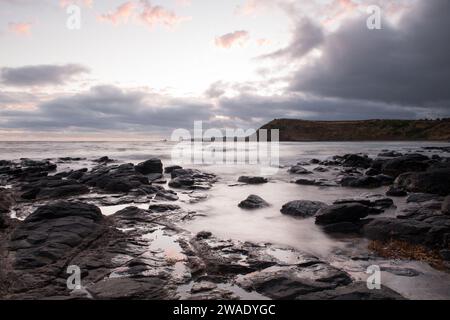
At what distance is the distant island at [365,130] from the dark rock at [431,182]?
109 metres

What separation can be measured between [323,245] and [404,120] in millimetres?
150797

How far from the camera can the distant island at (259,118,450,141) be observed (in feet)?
418

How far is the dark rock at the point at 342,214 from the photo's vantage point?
1323 centimetres

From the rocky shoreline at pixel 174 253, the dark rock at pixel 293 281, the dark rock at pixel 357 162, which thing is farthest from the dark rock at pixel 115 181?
the dark rock at pixel 357 162

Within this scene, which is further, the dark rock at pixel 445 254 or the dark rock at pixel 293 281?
the dark rock at pixel 445 254

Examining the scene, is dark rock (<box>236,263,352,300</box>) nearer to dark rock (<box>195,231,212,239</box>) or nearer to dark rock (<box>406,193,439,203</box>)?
dark rock (<box>195,231,212,239</box>)

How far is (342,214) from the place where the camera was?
521 inches

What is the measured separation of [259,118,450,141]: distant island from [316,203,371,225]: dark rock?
390 feet

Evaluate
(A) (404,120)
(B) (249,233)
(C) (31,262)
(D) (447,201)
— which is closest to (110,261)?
(C) (31,262)

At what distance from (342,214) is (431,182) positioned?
9848mm

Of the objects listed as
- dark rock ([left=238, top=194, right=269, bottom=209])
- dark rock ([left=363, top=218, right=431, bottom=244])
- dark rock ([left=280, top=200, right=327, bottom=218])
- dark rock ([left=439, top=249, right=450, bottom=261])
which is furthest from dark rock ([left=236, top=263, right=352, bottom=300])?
dark rock ([left=238, top=194, right=269, bottom=209])

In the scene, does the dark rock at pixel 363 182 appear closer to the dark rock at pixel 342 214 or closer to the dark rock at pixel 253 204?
the dark rock at pixel 253 204

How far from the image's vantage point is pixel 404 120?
142875mm

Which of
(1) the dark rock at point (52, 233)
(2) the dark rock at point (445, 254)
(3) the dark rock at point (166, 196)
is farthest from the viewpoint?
(3) the dark rock at point (166, 196)
